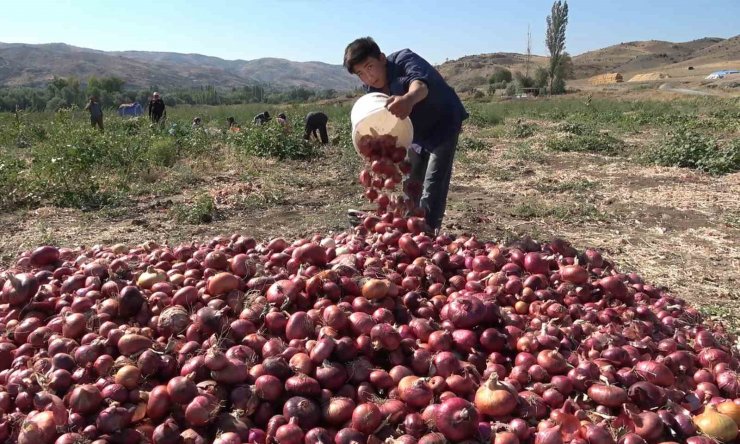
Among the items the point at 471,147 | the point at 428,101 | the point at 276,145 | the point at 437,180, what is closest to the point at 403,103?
the point at 428,101

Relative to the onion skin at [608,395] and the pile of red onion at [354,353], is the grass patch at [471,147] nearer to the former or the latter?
the pile of red onion at [354,353]

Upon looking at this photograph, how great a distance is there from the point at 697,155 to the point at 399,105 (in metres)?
8.48

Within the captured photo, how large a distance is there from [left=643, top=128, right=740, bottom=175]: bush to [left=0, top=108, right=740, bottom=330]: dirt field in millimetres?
370

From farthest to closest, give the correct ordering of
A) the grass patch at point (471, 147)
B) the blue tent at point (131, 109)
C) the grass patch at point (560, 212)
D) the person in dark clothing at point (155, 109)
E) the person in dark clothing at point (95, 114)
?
the blue tent at point (131, 109), the person in dark clothing at point (155, 109), the person in dark clothing at point (95, 114), the grass patch at point (471, 147), the grass patch at point (560, 212)

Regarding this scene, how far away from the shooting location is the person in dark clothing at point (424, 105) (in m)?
3.82

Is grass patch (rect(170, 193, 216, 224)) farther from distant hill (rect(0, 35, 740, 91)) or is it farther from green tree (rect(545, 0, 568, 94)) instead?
distant hill (rect(0, 35, 740, 91))

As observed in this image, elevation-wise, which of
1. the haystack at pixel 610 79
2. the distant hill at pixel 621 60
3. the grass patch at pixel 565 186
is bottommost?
the grass patch at pixel 565 186

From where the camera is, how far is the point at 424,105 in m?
4.06

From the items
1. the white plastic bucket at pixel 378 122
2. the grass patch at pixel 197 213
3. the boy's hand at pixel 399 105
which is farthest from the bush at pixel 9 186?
the boy's hand at pixel 399 105

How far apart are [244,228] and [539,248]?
3.82 m

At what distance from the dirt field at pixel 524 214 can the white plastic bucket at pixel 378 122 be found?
102 cm

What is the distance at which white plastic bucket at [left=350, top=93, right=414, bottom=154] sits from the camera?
11.5 feet

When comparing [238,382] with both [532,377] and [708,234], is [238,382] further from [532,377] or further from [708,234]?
[708,234]

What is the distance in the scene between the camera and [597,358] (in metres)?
2.09
